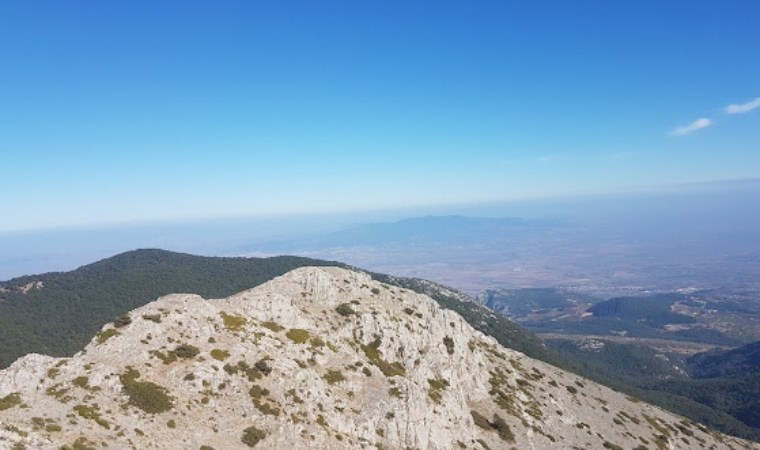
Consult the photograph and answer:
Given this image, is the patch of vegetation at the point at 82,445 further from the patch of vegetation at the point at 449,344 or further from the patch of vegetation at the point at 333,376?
the patch of vegetation at the point at 449,344

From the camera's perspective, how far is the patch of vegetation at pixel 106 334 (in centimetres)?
5632

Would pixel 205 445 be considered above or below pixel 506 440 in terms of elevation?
above

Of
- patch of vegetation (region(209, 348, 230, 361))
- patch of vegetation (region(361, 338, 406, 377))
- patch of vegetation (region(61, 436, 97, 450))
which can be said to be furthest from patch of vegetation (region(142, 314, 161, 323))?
patch of vegetation (region(361, 338, 406, 377))

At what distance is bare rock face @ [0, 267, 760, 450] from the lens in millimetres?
44875

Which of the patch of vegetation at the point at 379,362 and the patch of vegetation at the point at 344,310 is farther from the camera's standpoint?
the patch of vegetation at the point at 344,310

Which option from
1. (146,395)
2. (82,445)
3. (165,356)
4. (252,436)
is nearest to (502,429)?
(252,436)

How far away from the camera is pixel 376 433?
5991cm

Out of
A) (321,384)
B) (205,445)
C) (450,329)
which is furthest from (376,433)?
(450,329)

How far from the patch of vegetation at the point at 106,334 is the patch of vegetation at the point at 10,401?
461 inches

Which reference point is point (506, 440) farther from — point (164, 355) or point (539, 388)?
point (164, 355)

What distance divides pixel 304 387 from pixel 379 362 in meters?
25.1

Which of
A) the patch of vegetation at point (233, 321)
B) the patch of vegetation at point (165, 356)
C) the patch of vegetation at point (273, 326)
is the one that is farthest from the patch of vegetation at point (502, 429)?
the patch of vegetation at point (165, 356)

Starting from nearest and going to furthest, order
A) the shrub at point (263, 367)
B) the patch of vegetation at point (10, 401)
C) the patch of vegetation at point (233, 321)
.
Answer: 1. the patch of vegetation at point (10, 401)
2. the shrub at point (263, 367)
3. the patch of vegetation at point (233, 321)

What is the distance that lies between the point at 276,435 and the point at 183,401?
10.7 metres
